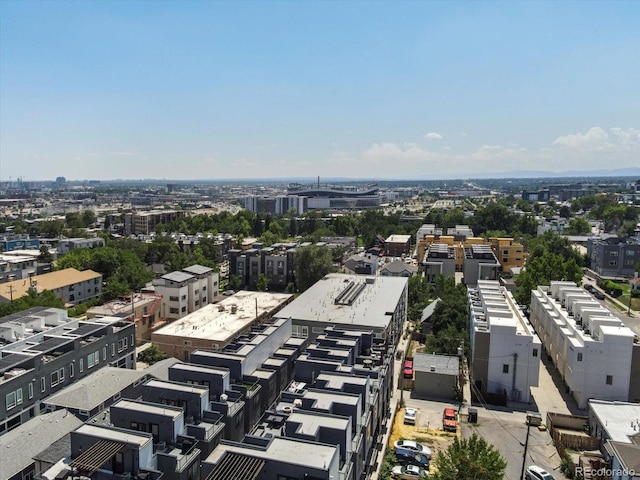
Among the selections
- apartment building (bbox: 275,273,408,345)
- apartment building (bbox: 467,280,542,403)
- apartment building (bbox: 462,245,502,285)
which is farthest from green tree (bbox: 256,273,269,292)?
apartment building (bbox: 467,280,542,403)

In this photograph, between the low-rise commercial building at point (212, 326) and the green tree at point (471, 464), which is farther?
the low-rise commercial building at point (212, 326)

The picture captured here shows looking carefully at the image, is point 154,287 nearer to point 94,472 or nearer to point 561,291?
point 94,472

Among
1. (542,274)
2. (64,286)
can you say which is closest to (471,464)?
(542,274)

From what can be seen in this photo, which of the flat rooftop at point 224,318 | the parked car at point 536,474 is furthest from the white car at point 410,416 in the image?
the flat rooftop at point 224,318

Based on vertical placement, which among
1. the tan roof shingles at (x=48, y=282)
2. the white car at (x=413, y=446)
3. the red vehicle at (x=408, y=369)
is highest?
the tan roof shingles at (x=48, y=282)

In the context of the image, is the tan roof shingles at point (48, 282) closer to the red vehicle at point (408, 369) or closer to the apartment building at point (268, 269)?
the apartment building at point (268, 269)

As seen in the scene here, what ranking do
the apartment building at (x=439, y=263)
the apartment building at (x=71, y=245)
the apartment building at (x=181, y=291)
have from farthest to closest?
the apartment building at (x=71, y=245) < the apartment building at (x=439, y=263) < the apartment building at (x=181, y=291)
